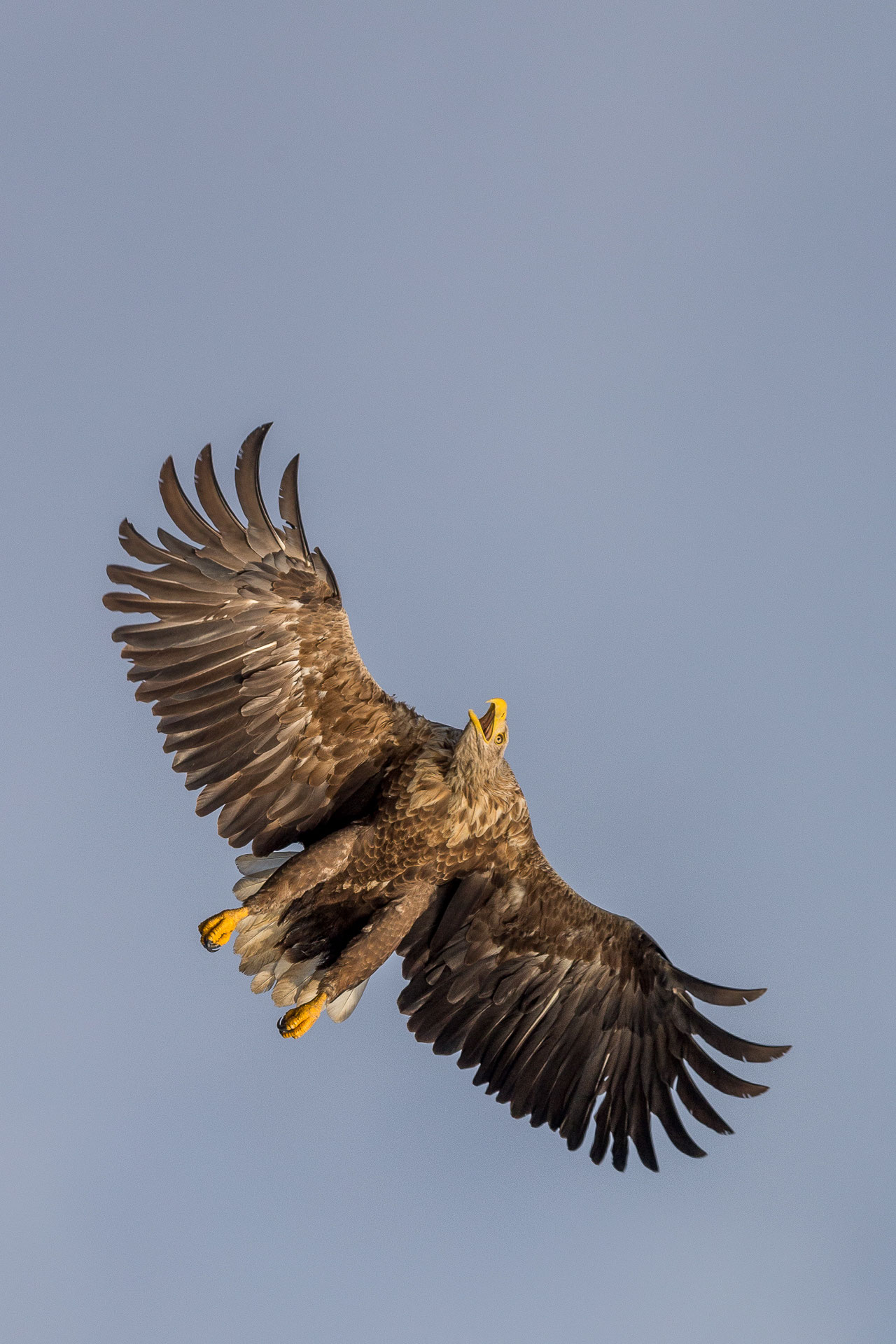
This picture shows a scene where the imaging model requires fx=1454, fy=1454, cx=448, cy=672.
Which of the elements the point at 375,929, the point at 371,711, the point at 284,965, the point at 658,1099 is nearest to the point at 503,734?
the point at 371,711

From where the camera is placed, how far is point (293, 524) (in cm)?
846

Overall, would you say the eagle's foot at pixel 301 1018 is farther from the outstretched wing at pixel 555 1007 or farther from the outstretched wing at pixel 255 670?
the outstretched wing at pixel 255 670

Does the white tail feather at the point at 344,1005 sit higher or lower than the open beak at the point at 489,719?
lower

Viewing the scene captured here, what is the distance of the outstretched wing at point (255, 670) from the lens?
27.9ft

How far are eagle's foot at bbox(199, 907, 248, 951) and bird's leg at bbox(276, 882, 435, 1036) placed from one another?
65 cm

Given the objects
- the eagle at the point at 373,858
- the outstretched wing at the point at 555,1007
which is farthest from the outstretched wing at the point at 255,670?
the outstretched wing at the point at 555,1007

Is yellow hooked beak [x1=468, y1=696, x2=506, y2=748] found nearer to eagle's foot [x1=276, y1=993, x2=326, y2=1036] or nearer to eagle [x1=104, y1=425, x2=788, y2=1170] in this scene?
eagle [x1=104, y1=425, x2=788, y2=1170]

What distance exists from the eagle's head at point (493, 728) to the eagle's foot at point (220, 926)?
1.84 m

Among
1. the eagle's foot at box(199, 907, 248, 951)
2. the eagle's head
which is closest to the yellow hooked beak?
the eagle's head

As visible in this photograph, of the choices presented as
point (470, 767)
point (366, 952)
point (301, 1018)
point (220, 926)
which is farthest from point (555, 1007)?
point (220, 926)

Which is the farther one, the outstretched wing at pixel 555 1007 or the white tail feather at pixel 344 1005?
the white tail feather at pixel 344 1005

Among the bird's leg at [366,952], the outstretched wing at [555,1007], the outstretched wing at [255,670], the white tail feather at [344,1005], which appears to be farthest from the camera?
the white tail feather at [344,1005]

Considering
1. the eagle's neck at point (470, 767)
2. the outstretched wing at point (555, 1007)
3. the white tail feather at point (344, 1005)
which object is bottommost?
the white tail feather at point (344, 1005)

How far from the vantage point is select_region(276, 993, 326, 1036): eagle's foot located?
913cm
